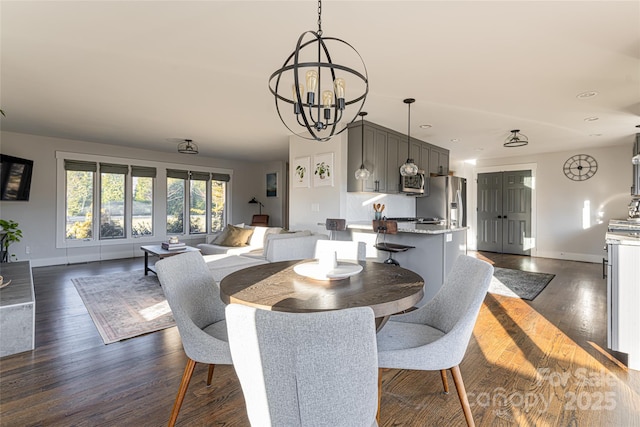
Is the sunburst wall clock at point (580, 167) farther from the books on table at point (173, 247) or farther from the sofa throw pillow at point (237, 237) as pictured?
the books on table at point (173, 247)

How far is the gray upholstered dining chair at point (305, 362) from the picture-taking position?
82cm

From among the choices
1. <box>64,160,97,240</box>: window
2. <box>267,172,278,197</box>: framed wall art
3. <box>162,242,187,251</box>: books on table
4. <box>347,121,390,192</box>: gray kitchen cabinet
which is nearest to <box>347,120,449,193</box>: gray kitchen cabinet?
<box>347,121,390,192</box>: gray kitchen cabinet

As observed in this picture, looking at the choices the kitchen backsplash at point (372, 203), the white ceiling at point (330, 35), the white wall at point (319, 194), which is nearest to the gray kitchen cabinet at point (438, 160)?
the kitchen backsplash at point (372, 203)

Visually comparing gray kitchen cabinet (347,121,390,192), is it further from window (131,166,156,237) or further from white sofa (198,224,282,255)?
window (131,166,156,237)

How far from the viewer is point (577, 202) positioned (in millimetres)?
6898

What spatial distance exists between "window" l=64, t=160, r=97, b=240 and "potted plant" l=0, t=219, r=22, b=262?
809mm

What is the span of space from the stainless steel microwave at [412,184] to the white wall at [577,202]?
3.59 meters

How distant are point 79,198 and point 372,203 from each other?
5.76 metres

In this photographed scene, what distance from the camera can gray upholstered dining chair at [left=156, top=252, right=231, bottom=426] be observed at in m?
1.51

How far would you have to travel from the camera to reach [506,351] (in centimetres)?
257

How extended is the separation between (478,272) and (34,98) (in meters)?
5.01

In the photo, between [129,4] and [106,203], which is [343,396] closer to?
[129,4]

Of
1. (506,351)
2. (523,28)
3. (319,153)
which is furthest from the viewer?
A: (319,153)

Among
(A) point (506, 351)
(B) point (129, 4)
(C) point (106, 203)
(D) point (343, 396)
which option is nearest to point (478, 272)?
(D) point (343, 396)
